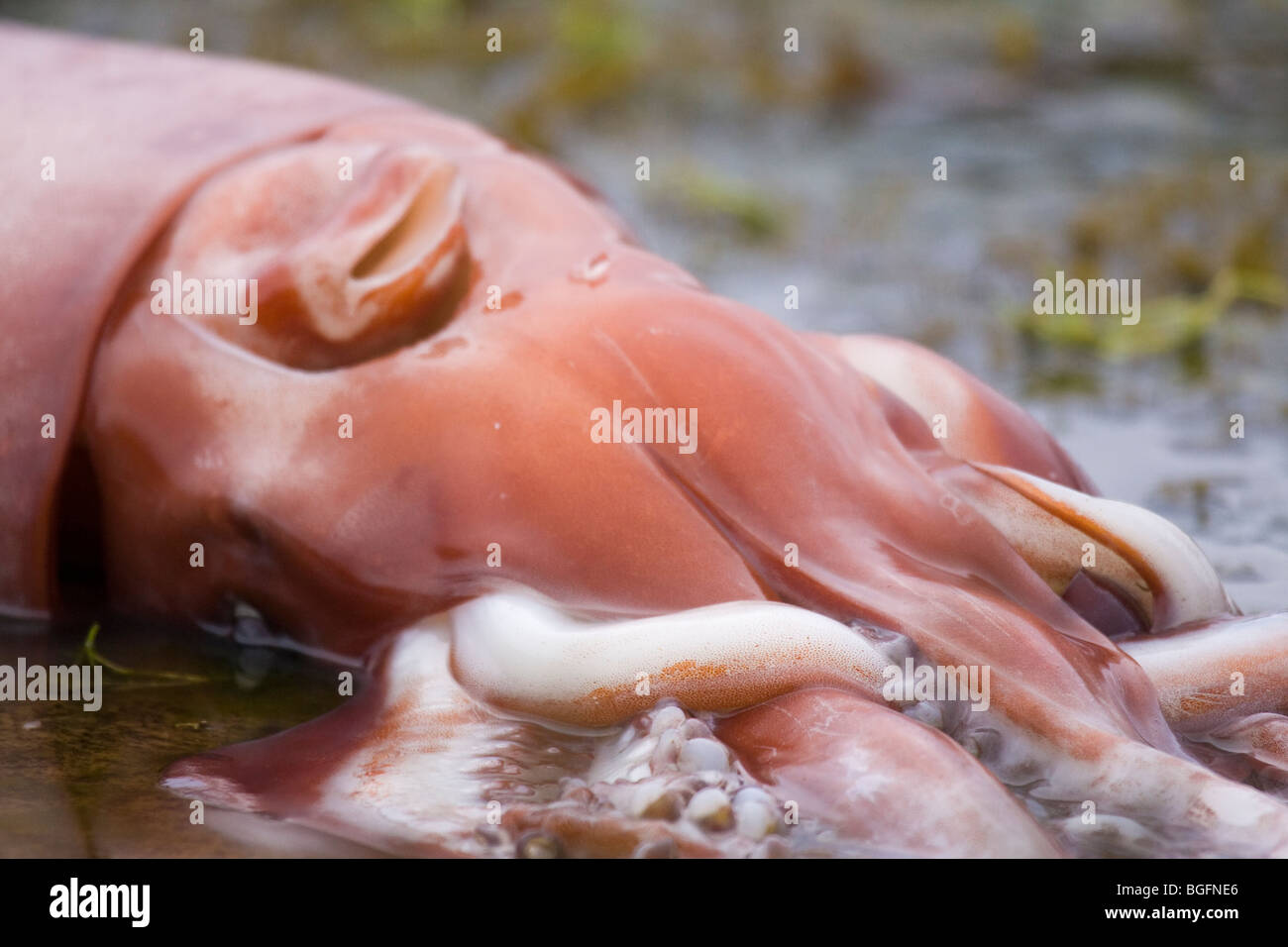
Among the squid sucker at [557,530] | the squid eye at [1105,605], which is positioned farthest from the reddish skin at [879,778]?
the squid eye at [1105,605]

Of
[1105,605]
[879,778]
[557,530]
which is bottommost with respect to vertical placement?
[879,778]

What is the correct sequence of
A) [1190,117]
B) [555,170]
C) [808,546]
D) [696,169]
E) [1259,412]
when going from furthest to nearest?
1. [1190,117]
2. [696,169]
3. [1259,412]
4. [555,170]
5. [808,546]

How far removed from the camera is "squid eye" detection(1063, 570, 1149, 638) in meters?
2.11

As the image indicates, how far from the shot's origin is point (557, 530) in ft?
6.43

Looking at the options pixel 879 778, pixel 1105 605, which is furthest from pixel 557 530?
pixel 1105 605

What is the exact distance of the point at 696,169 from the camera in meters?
5.34

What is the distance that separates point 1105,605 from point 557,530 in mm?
709

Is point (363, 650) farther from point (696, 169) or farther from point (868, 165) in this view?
point (868, 165)

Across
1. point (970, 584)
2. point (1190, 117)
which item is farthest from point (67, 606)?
point (1190, 117)

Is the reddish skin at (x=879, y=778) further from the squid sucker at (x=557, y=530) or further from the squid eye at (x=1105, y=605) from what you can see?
the squid eye at (x=1105, y=605)

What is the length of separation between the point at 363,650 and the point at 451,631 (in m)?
0.16

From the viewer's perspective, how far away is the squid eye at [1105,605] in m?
2.11

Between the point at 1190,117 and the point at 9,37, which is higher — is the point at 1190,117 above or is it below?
above

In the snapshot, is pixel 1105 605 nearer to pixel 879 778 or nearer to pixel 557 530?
pixel 879 778
